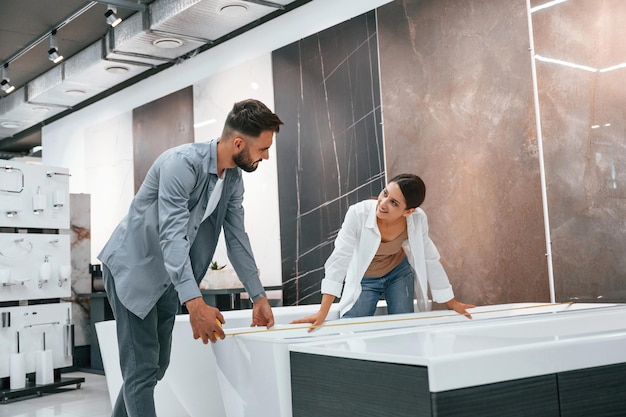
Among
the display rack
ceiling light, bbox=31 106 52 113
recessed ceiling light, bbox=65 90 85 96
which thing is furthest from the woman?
ceiling light, bbox=31 106 52 113

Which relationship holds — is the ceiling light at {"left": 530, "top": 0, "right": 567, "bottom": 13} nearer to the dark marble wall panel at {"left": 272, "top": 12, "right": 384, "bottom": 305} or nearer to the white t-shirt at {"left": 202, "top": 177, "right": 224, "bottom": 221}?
the dark marble wall panel at {"left": 272, "top": 12, "right": 384, "bottom": 305}

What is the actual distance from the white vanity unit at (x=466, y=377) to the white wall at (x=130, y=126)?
3547 mm

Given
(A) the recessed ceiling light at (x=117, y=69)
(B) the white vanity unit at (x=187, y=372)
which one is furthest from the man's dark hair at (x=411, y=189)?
(A) the recessed ceiling light at (x=117, y=69)

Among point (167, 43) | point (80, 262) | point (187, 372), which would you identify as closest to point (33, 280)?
point (80, 262)

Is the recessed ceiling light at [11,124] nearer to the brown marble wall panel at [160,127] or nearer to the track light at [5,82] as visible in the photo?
the track light at [5,82]

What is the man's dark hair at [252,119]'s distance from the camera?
2020 mm

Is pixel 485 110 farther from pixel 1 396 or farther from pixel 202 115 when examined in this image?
pixel 1 396

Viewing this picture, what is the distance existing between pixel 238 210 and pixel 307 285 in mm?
2743

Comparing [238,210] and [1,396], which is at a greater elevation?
[238,210]

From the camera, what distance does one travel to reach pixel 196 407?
2.97 metres

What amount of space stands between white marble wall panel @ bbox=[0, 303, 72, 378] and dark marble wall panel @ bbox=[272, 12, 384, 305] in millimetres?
1812

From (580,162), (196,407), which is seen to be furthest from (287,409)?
(580,162)

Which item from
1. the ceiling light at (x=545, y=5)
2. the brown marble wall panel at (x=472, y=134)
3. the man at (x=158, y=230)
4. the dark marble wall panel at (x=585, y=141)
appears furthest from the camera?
the brown marble wall panel at (x=472, y=134)

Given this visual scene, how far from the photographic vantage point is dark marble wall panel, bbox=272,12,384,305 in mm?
4641
